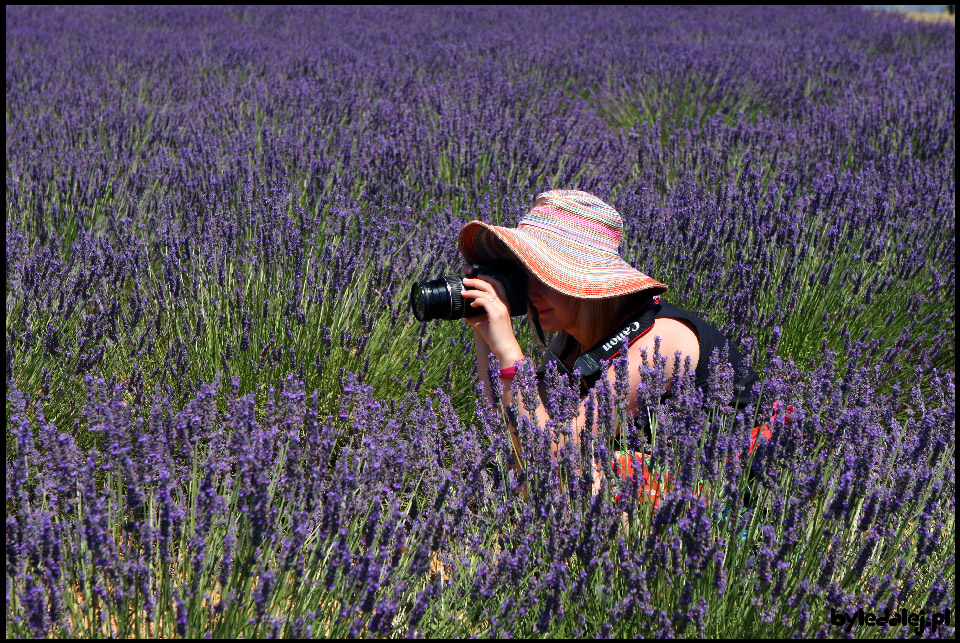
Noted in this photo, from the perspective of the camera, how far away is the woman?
1720mm

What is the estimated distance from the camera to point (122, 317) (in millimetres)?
2053

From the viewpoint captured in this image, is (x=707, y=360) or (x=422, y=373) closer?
(x=707, y=360)

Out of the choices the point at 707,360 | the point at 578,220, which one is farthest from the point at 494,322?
the point at 707,360

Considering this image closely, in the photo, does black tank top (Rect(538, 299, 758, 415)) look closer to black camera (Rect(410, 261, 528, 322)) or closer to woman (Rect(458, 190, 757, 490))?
woman (Rect(458, 190, 757, 490))

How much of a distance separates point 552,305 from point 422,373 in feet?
1.42

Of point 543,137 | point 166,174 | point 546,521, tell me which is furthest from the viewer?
point 543,137

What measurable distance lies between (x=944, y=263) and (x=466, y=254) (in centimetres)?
187

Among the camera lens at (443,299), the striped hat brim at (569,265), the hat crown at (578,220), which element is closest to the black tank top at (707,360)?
the striped hat brim at (569,265)

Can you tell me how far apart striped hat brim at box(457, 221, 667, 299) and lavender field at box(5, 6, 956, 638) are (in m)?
0.25

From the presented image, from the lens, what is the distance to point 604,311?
185 cm

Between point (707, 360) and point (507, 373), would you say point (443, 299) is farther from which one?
point (707, 360)

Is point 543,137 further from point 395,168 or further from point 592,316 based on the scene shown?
point 592,316

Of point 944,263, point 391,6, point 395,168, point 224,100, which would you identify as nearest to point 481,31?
point 391,6

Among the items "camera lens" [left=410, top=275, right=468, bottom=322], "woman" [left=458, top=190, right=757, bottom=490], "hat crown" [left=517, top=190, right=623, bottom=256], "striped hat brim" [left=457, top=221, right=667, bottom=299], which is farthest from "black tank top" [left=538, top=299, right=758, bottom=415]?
"camera lens" [left=410, top=275, right=468, bottom=322]
